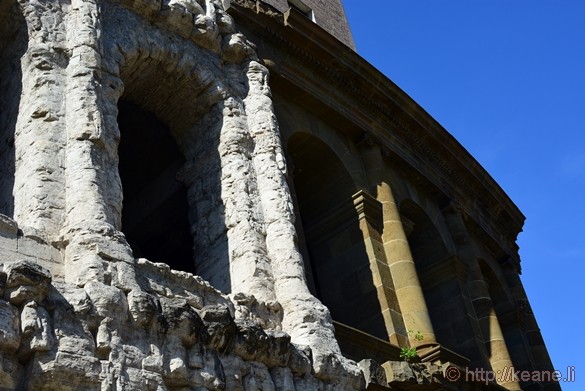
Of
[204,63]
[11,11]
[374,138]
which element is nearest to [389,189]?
[374,138]

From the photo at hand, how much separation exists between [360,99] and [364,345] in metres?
5.66

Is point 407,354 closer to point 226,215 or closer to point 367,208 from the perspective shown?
point 367,208

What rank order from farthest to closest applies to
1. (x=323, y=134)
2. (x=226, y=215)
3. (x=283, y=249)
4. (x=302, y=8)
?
(x=302, y=8)
(x=323, y=134)
(x=226, y=215)
(x=283, y=249)

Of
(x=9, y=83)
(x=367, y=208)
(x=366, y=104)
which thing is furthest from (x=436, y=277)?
(x=9, y=83)

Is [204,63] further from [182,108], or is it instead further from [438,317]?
[438,317]

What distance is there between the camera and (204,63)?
458 inches

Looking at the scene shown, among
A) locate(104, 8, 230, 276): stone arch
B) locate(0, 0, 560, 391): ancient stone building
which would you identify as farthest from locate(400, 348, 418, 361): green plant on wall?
locate(104, 8, 230, 276): stone arch

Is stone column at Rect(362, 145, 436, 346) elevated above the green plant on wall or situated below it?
above

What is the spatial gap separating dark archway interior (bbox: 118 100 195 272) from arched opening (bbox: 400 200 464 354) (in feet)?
15.1

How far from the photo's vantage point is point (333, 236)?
49.0 ft

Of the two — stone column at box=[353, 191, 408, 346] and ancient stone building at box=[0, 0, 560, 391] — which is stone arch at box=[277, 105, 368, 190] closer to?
ancient stone building at box=[0, 0, 560, 391]

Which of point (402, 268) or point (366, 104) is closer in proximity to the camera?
point (402, 268)

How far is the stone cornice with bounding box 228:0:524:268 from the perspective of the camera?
14688mm

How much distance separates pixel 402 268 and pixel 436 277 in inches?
92.8
